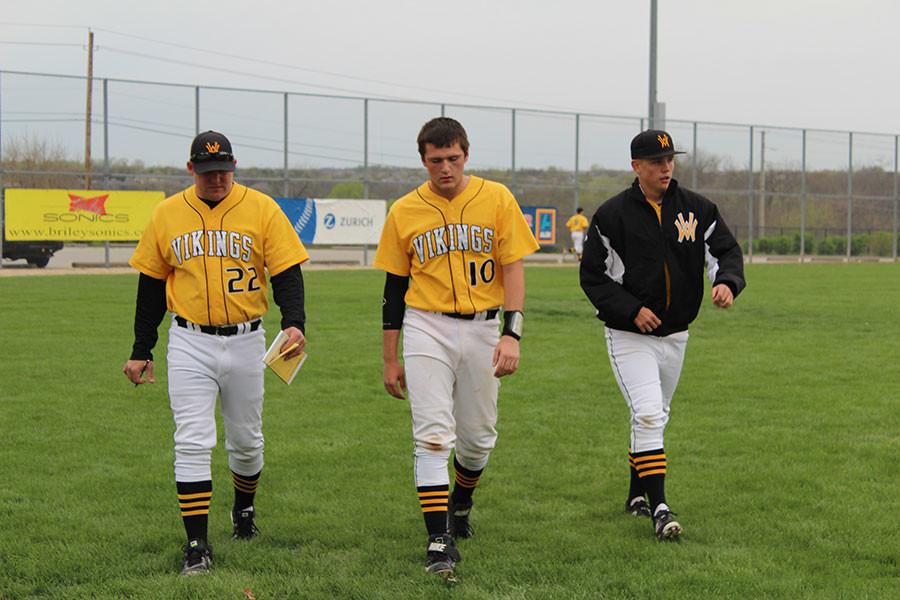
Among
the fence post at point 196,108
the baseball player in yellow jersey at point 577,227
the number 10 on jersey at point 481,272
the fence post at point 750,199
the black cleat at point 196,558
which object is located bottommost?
the black cleat at point 196,558

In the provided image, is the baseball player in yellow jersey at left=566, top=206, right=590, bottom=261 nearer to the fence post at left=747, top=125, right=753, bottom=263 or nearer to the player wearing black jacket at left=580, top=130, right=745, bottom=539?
the fence post at left=747, top=125, right=753, bottom=263

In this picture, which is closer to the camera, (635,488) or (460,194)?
(460,194)

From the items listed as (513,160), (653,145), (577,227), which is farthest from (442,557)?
(513,160)

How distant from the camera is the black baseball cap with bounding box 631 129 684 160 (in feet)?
18.6

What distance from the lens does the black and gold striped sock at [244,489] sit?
5586mm

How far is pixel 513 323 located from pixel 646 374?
90 centimetres

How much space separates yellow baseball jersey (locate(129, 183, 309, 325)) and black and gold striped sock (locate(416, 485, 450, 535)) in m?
1.20

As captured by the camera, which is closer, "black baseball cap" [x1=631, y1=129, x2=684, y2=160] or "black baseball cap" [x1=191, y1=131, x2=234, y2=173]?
"black baseball cap" [x1=191, y1=131, x2=234, y2=173]

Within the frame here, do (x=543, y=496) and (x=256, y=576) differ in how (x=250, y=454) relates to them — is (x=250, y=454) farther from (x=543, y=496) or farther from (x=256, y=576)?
(x=543, y=496)

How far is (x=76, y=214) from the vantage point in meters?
29.7

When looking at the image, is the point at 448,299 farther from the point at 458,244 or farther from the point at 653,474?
the point at 653,474

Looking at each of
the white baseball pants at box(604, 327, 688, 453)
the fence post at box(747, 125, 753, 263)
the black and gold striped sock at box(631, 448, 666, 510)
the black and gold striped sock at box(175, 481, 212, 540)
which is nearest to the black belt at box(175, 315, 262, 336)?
the black and gold striped sock at box(175, 481, 212, 540)

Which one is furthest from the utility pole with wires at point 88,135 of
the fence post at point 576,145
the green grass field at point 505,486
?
the green grass field at point 505,486

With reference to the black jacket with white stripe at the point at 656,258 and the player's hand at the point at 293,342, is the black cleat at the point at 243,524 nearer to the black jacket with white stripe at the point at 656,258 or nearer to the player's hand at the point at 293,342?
the player's hand at the point at 293,342
